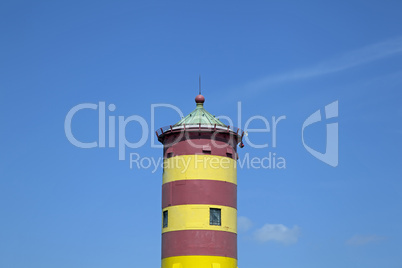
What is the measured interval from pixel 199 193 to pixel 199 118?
5340mm

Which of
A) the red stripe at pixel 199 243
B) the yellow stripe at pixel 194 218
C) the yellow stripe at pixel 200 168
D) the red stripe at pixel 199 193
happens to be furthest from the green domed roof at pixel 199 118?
the red stripe at pixel 199 243

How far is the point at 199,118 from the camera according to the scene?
4262 centimetres

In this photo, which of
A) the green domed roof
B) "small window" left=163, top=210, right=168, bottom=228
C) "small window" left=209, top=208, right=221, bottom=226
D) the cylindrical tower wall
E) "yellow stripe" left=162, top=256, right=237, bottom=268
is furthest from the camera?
the green domed roof

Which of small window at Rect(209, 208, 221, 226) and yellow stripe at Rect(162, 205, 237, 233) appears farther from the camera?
small window at Rect(209, 208, 221, 226)

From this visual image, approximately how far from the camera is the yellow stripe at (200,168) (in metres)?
40.7

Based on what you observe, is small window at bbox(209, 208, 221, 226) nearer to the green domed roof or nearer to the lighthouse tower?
the lighthouse tower

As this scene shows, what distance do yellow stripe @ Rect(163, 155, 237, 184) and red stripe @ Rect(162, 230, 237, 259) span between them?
11.4ft

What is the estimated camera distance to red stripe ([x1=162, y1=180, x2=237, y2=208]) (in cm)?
4025

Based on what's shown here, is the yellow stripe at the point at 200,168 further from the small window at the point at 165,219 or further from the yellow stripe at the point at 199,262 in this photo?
the yellow stripe at the point at 199,262

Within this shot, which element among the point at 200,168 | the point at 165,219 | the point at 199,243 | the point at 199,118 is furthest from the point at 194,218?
the point at 199,118

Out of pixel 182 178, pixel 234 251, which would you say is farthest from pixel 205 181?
pixel 234 251

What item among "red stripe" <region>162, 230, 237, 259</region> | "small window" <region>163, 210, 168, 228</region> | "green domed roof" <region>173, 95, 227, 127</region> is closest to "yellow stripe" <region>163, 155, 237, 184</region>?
"small window" <region>163, 210, 168, 228</region>

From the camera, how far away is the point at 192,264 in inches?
1548

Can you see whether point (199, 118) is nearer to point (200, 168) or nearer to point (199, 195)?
point (200, 168)
